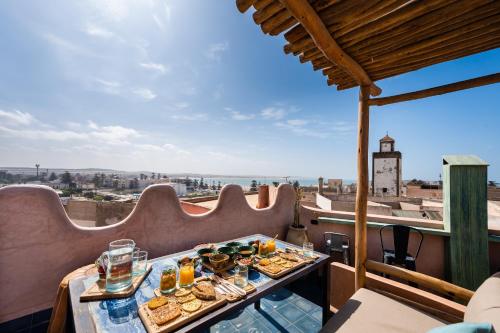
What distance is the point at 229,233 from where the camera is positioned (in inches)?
149

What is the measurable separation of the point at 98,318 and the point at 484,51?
3909mm

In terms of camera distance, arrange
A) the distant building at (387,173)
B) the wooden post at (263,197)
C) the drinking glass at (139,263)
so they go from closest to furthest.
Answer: the drinking glass at (139,263)
the wooden post at (263,197)
the distant building at (387,173)

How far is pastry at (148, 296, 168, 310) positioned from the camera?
128cm

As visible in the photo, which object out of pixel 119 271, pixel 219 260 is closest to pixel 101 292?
pixel 119 271

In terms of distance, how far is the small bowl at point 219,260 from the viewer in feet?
6.00

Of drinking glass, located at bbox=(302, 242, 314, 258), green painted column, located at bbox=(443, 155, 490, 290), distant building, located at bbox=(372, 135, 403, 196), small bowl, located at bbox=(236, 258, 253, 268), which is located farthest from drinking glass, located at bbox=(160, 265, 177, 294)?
distant building, located at bbox=(372, 135, 403, 196)

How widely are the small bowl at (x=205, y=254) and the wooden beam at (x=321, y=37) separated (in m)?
2.25

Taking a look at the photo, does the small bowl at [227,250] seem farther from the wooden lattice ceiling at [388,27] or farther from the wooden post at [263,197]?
the wooden post at [263,197]

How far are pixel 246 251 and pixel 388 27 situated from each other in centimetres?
257

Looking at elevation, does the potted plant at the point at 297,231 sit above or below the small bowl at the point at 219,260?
below

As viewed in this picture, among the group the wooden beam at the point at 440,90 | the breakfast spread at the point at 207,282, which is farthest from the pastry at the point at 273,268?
the wooden beam at the point at 440,90

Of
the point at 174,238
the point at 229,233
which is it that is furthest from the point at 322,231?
the point at 174,238

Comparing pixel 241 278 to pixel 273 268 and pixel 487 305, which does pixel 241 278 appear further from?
pixel 487 305

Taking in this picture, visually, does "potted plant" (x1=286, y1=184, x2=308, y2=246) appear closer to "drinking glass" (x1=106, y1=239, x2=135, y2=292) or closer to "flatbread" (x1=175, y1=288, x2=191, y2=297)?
"flatbread" (x1=175, y1=288, x2=191, y2=297)
